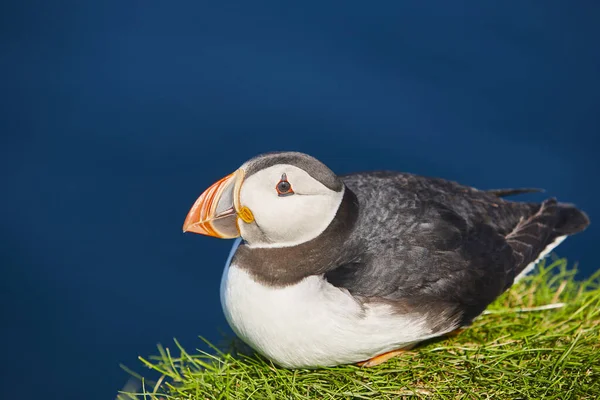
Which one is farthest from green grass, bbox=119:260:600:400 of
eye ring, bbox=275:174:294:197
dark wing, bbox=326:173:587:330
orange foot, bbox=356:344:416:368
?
eye ring, bbox=275:174:294:197

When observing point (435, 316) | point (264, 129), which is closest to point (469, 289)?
point (435, 316)

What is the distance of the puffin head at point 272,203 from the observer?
10.0 ft

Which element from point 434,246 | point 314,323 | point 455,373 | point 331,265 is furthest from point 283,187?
point 455,373

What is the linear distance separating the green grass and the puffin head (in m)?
0.64

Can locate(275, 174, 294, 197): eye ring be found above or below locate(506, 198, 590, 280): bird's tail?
above

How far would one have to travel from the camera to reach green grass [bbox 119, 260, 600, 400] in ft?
10.4

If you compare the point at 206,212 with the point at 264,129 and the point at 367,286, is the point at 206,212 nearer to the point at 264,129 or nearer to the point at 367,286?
the point at 367,286

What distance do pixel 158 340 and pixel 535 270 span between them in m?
3.60

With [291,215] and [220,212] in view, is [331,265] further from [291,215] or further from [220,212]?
[220,212]

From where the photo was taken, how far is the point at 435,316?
3275 mm

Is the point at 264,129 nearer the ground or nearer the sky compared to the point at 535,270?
nearer the sky

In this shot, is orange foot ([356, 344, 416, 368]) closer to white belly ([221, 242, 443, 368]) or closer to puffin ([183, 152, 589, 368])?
puffin ([183, 152, 589, 368])

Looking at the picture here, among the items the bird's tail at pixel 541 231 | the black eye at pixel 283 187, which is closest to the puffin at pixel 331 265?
the black eye at pixel 283 187

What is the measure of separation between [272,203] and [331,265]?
38cm
